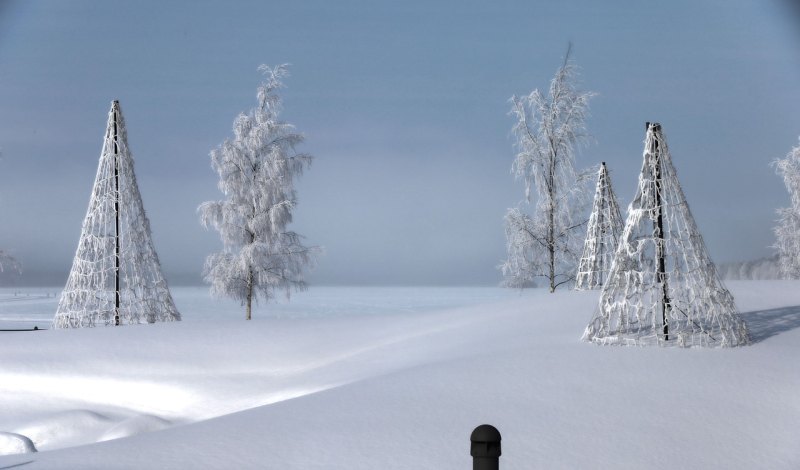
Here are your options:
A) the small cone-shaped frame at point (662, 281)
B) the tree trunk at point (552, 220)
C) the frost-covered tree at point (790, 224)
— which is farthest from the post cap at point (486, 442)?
the frost-covered tree at point (790, 224)

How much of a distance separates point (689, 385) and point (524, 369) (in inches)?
78.8

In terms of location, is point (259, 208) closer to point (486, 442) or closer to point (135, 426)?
point (135, 426)

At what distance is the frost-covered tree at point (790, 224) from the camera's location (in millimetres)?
26297

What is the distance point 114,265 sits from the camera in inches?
683

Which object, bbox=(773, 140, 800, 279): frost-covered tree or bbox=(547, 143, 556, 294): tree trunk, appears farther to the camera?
bbox=(773, 140, 800, 279): frost-covered tree

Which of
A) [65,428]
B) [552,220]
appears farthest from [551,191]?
[65,428]

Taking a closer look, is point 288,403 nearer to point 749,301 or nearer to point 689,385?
point 689,385

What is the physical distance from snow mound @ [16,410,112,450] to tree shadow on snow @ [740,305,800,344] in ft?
33.1

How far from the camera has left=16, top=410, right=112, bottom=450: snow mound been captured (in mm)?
11498

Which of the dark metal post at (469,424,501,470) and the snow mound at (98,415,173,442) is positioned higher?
the dark metal post at (469,424,501,470)

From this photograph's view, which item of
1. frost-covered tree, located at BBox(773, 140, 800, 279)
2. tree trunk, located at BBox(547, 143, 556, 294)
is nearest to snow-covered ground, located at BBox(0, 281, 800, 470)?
tree trunk, located at BBox(547, 143, 556, 294)

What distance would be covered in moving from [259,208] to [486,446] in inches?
713

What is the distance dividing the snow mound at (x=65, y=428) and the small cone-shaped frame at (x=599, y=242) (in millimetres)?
10775

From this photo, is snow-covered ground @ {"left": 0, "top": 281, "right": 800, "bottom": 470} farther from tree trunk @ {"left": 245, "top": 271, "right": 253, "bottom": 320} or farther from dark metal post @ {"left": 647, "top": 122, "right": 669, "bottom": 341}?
tree trunk @ {"left": 245, "top": 271, "right": 253, "bottom": 320}
